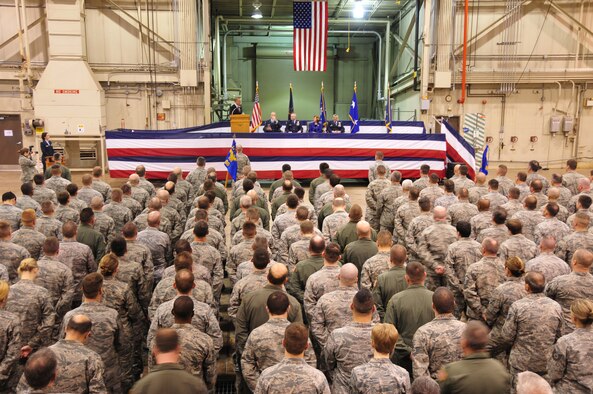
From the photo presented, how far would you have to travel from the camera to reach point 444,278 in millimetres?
Answer: 6328

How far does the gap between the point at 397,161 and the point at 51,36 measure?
12.3 meters

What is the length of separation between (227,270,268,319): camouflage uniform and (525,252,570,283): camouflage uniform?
281 cm

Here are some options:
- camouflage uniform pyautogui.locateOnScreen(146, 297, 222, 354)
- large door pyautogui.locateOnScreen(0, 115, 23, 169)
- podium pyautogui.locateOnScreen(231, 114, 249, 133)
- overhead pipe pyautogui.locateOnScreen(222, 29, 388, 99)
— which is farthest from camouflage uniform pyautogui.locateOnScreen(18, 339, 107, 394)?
overhead pipe pyautogui.locateOnScreen(222, 29, 388, 99)

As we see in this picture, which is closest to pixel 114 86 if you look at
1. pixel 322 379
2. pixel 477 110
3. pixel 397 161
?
pixel 397 161

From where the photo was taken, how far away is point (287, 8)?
23422 millimetres

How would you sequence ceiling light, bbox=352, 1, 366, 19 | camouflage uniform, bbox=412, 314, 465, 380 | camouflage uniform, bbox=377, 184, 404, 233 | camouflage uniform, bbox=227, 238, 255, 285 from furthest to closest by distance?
1. ceiling light, bbox=352, 1, 366, 19
2. camouflage uniform, bbox=377, 184, 404, 233
3. camouflage uniform, bbox=227, 238, 255, 285
4. camouflage uniform, bbox=412, 314, 465, 380

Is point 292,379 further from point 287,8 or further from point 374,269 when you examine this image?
point 287,8

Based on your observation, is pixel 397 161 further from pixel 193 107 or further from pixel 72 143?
pixel 72 143

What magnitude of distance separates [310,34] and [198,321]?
600 inches

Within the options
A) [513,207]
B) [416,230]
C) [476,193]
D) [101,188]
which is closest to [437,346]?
[416,230]

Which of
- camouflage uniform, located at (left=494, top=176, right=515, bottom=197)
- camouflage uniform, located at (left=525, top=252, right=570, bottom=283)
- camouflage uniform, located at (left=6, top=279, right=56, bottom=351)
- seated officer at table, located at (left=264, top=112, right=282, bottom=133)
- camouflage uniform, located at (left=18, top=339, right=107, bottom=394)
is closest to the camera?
camouflage uniform, located at (left=18, top=339, right=107, bottom=394)

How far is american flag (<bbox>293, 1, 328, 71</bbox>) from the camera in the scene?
1758cm

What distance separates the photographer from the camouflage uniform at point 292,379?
3107 millimetres

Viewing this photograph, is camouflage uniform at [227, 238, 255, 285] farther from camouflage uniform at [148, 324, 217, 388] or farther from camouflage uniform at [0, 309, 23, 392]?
camouflage uniform at [0, 309, 23, 392]
